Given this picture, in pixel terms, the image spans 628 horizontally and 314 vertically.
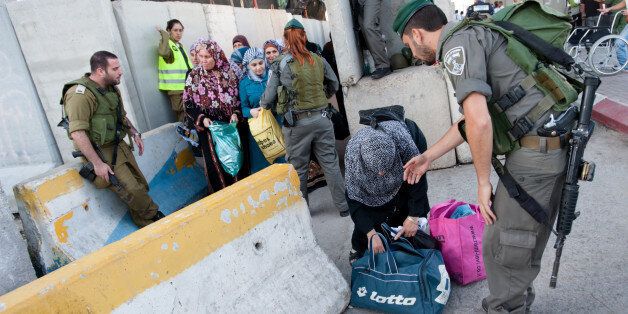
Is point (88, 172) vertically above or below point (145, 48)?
below

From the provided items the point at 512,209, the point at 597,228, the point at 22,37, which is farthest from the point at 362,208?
the point at 22,37

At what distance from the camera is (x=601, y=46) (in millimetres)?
7262

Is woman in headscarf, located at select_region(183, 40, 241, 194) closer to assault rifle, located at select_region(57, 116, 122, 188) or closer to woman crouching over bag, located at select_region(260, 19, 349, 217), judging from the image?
woman crouching over bag, located at select_region(260, 19, 349, 217)

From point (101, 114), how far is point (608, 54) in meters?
7.55

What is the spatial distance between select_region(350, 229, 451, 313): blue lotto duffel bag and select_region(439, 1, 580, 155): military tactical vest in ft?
2.58

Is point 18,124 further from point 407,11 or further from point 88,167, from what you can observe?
point 407,11

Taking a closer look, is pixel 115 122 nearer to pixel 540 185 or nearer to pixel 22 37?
pixel 22 37

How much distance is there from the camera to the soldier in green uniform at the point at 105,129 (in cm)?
341

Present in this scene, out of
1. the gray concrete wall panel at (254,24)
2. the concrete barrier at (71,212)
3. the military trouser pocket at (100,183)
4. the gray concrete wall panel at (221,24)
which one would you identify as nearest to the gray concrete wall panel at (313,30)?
the gray concrete wall panel at (254,24)

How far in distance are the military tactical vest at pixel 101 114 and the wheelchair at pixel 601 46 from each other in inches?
264

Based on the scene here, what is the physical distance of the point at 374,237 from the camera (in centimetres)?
266

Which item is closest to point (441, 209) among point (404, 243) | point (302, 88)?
point (404, 243)

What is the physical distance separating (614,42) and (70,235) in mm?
7927

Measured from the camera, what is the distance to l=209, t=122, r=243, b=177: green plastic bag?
454 cm
